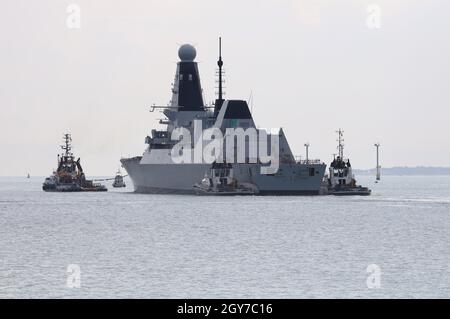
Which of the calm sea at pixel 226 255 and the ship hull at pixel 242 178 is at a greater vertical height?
the ship hull at pixel 242 178

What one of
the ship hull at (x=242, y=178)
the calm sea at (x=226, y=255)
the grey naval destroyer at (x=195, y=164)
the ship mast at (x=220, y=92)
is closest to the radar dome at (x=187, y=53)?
the grey naval destroyer at (x=195, y=164)

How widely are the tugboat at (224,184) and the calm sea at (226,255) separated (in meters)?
36.9

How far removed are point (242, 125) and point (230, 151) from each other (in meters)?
5.90

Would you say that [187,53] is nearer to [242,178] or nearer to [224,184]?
[242,178]

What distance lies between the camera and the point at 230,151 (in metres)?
144

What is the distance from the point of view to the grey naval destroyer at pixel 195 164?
140 metres

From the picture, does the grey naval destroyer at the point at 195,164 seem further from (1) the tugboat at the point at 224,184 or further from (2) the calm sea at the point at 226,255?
(2) the calm sea at the point at 226,255

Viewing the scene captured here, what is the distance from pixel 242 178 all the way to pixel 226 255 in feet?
282

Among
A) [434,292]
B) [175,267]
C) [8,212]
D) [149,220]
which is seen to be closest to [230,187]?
[8,212]

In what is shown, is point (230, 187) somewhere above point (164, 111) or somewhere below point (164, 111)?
below

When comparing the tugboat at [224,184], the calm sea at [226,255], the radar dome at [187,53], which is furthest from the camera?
the radar dome at [187,53]

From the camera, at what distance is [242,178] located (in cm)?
Result: 14438

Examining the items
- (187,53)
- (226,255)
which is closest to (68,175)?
(187,53)
